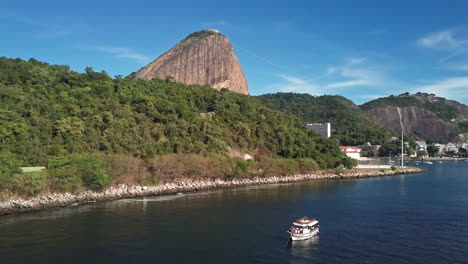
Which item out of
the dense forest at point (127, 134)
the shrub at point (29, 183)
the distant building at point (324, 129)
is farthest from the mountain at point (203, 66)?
the shrub at point (29, 183)

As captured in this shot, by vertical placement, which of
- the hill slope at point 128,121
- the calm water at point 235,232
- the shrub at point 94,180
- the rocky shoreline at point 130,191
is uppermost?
the hill slope at point 128,121

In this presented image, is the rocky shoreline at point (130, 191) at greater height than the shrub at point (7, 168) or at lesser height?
lesser

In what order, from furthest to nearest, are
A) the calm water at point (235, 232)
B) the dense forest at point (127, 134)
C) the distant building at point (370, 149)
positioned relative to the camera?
the distant building at point (370, 149) → the dense forest at point (127, 134) → the calm water at point (235, 232)

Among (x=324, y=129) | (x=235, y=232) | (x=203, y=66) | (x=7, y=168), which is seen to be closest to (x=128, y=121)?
(x=7, y=168)

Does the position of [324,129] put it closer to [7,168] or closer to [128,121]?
[128,121]

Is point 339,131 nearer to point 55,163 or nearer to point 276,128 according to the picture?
point 276,128

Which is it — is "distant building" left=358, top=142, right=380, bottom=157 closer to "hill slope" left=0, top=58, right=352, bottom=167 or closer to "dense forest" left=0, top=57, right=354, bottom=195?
"hill slope" left=0, top=58, right=352, bottom=167

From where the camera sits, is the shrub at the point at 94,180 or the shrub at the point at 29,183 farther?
the shrub at the point at 94,180

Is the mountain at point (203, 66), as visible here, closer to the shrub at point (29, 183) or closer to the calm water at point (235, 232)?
the calm water at point (235, 232)
